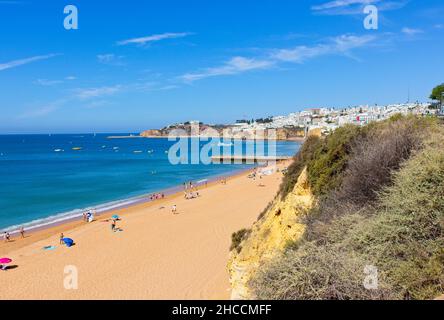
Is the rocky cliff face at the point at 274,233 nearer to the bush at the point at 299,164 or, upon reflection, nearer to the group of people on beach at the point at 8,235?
the bush at the point at 299,164

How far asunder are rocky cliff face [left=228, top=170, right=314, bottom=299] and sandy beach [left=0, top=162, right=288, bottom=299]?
1.80 m

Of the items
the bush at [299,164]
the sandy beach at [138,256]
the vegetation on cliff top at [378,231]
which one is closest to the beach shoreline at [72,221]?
the sandy beach at [138,256]

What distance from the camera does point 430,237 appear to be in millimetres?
5219

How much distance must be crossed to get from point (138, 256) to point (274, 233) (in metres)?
9.66

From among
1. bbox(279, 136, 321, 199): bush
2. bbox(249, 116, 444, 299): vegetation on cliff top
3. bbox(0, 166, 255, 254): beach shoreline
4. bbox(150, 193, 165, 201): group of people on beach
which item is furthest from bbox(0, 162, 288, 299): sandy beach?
bbox(249, 116, 444, 299): vegetation on cliff top

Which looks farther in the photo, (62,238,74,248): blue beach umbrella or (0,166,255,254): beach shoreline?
(0,166,255,254): beach shoreline

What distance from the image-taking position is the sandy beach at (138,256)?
13.1 m

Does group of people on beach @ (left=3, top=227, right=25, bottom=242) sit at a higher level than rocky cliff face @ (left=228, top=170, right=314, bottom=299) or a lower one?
lower

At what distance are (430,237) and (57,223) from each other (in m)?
24.8

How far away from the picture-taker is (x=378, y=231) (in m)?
5.66

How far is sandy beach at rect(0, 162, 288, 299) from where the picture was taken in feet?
42.9

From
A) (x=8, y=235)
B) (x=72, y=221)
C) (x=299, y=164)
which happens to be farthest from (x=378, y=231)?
(x=72, y=221)

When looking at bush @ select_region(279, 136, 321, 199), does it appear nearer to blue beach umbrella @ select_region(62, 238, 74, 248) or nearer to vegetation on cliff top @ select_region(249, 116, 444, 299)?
vegetation on cliff top @ select_region(249, 116, 444, 299)

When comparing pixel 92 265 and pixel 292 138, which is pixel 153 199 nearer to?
pixel 92 265
